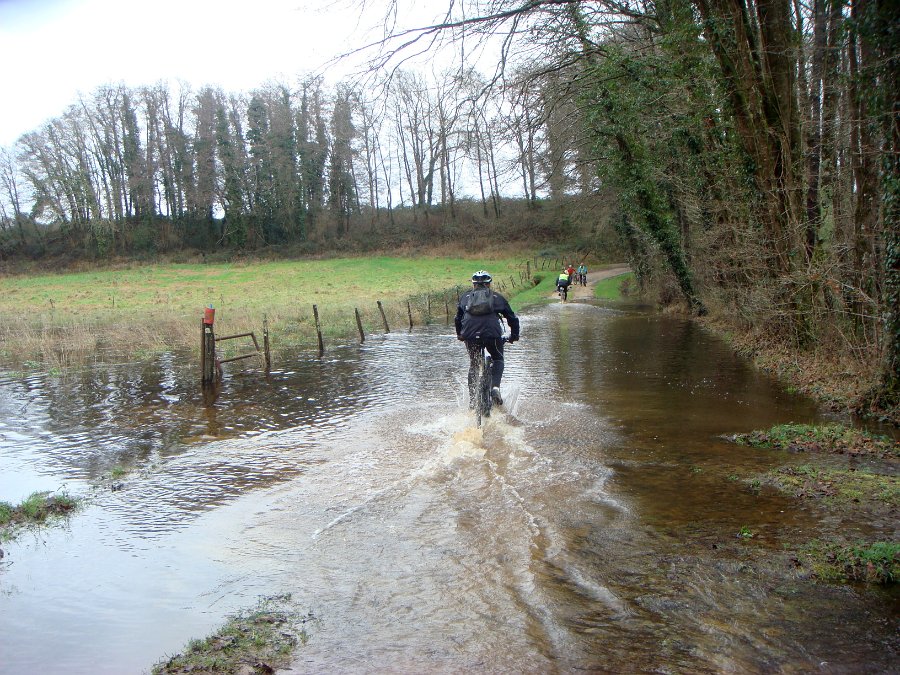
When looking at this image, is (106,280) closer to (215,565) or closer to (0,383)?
(0,383)

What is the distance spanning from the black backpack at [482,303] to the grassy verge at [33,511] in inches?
207

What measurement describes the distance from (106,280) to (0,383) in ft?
128

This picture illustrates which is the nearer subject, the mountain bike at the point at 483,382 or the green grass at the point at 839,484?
the green grass at the point at 839,484

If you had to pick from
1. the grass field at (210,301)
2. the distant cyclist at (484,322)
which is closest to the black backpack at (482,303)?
the distant cyclist at (484,322)

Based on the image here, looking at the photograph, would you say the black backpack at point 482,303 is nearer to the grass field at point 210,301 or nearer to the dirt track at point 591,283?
the grass field at point 210,301

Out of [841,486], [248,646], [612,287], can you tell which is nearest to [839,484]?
[841,486]

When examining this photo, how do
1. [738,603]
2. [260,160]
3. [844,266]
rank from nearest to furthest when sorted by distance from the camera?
1. [738,603]
2. [844,266]
3. [260,160]

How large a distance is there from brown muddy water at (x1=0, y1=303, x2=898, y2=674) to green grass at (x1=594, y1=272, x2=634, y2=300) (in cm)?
2491

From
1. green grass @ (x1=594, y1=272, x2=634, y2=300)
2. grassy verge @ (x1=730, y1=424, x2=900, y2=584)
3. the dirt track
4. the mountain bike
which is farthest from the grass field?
grassy verge @ (x1=730, y1=424, x2=900, y2=584)

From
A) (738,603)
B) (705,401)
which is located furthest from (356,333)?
(738,603)

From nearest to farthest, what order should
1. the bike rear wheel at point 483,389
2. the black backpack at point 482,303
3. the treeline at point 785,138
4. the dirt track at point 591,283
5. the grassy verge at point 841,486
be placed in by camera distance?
the grassy verge at point 841,486, the treeline at point 785,138, the black backpack at point 482,303, the bike rear wheel at point 483,389, the dirt track at point 591,283

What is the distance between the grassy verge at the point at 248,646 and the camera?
11.9 feet

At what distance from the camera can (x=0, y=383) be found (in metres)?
14.2

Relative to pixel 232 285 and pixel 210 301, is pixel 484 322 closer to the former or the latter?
pixel 210 301
